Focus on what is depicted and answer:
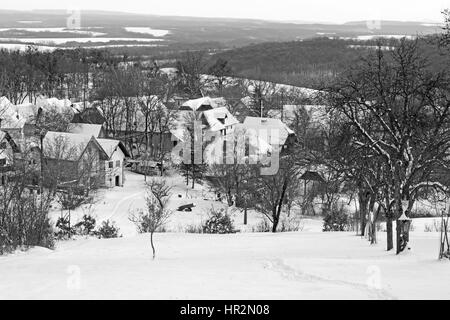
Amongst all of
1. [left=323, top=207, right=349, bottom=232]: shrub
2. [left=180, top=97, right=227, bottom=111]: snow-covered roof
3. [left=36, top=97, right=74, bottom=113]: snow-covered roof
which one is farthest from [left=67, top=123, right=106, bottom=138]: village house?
[left=323, top=207, right=349, bottom=232]: shrub

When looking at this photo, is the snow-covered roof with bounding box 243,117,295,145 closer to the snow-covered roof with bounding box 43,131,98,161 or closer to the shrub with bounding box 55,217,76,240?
the snow-covered roof with bounding box 43,131,98,161

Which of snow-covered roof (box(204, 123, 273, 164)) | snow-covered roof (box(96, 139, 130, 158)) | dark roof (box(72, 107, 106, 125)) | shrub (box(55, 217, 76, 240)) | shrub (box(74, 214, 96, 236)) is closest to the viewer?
shrub (box(55, 217, 76, 240))

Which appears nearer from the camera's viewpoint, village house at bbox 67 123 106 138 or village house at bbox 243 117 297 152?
village house at bbox 67 123 106 138

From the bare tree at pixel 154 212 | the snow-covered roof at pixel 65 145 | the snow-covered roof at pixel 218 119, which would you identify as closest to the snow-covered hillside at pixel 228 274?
the bare tree at pixel 154 212

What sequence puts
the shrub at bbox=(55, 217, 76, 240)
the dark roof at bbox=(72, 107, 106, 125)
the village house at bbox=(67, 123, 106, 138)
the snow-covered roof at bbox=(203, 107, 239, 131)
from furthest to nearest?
the dark roof at bbox=(72, 107, 106, 125)
the snow-covered roof at bbox=(203, 107, 239, 131)
the village house at bbox=(67, 123, 106, 138)
the shrub at bbox=(55, 217, 76, 240)

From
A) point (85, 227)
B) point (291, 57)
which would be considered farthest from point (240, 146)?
point (291, 57)

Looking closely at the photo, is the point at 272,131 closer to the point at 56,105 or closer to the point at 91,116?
the point at 91,116

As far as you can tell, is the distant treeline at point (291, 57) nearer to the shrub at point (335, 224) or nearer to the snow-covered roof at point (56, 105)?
the snow-covered roof at point (56, 105)
